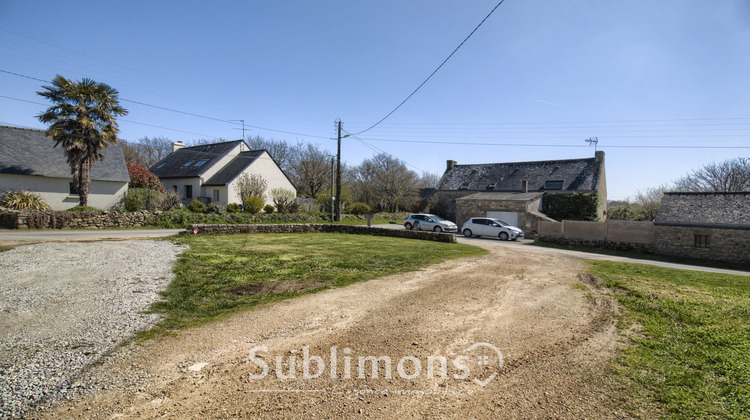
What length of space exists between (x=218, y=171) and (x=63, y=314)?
32.4 m

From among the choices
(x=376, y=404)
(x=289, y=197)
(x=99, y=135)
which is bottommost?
(x=376, y=404)

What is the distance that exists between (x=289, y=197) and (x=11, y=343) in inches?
1171

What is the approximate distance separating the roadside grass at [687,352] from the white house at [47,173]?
3327 centimetres

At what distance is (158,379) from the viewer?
404cm

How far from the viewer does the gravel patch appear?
3863mm

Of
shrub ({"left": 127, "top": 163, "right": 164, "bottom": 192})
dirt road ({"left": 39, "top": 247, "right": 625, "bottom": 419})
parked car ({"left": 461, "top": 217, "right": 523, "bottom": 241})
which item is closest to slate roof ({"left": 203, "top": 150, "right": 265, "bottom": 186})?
shrub ({"left": 127, "top": 163, "right": 164, "bottom": 192})

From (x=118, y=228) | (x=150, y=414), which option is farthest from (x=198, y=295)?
(x=118, y=228)

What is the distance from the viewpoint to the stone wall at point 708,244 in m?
17.6

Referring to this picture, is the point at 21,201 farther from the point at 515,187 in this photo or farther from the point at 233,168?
the point at 515,187

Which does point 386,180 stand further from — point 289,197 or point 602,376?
point 602,376

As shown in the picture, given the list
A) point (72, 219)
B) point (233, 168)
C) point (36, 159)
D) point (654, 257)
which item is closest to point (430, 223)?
point (654, 257)

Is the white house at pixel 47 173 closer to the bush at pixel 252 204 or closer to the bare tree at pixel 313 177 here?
the bush at pixel 252 204

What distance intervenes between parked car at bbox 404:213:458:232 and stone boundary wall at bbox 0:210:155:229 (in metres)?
18.5

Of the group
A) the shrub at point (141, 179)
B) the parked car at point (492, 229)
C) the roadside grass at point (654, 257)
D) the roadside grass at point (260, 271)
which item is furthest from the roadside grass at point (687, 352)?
the shrub at point (141, 179)
